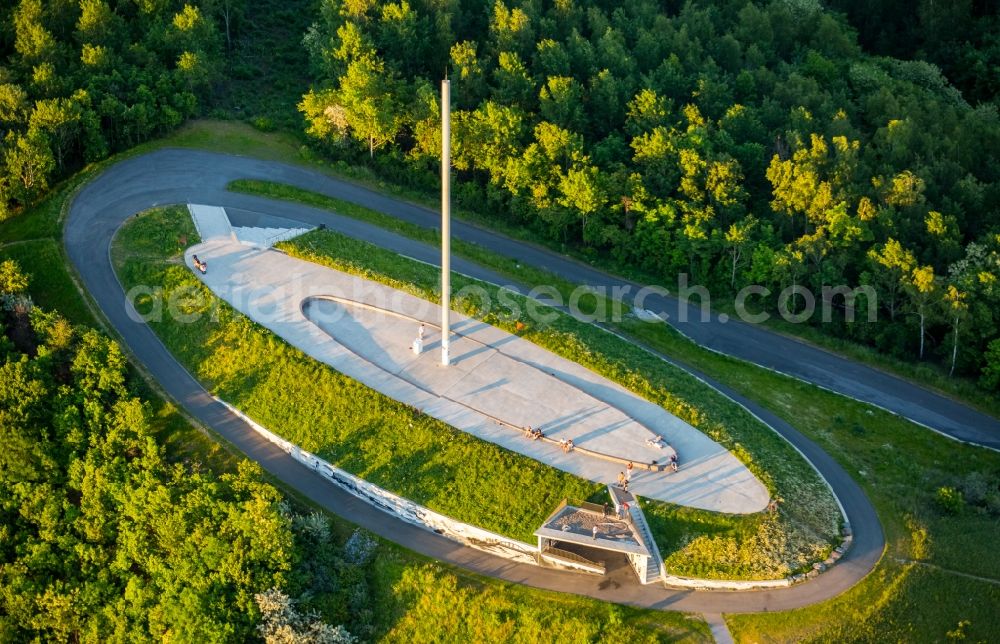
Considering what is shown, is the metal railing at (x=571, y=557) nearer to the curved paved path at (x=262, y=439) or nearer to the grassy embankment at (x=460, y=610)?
the curved paved path at (x=262, y=439)

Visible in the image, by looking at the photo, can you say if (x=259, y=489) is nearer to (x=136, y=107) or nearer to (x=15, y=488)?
(x=15, y=488)

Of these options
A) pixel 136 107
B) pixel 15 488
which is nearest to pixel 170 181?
pixel 136 107

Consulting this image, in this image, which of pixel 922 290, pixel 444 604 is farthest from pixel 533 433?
pixel 922 290

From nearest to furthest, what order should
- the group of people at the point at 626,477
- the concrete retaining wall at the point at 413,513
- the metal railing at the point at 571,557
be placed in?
the metal railing at the point at 571,557 → the concrete retaining wall at the point at 413,513 → the group of people at the point at 626,477

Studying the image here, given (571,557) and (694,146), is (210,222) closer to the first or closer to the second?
(694,146)

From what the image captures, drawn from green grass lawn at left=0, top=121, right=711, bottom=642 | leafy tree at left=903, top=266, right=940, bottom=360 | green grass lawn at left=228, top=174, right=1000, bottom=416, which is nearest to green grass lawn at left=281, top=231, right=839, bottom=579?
green grass lawn at left=0, top=121, right=711, bottom=642

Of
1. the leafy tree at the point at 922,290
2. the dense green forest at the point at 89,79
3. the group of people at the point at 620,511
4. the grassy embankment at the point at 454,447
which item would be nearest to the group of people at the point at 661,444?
the grassy embankment at the point at 454,447

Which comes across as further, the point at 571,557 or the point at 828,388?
the point at 828,388
